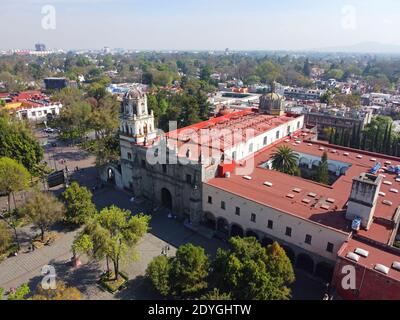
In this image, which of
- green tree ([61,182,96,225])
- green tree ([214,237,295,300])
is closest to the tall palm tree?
green tree ([214,237,295,300])

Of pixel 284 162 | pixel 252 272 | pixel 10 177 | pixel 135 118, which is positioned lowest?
pixel 252 272

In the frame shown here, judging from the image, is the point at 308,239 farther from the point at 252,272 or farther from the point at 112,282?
the point at 112,282

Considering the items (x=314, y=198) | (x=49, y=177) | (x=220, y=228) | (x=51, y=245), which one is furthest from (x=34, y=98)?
(x=314, y=198)

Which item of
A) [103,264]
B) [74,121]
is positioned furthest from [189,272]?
[74,121]

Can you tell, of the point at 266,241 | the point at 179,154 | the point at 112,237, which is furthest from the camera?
the point at 179,154

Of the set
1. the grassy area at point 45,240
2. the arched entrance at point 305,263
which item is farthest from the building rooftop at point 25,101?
the arched entrance at point 305,263

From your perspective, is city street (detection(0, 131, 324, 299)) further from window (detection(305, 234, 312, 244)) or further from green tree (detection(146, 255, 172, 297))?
window (detection(305, 234, 312, 244))
